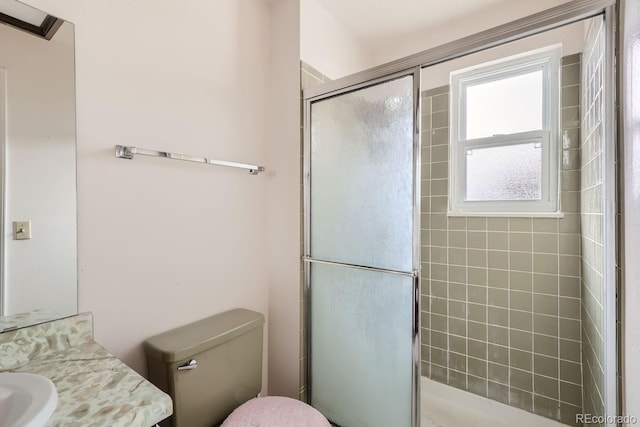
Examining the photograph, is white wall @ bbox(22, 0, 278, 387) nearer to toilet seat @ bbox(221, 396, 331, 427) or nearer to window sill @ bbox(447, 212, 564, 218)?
toilet seat @ bbox(221, 396, 331, 427)

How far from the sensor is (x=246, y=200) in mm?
1614

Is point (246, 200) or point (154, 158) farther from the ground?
point (154, 158)

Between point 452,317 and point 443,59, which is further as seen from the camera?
point 452,317

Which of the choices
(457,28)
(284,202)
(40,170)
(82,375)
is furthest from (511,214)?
(40,170)

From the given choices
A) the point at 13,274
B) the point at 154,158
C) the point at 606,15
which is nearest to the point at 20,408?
the point at 13,274

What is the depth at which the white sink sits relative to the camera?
Result: 58 centimetres

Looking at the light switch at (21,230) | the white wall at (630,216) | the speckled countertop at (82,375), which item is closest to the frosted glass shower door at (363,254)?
the white wall at (630,216)

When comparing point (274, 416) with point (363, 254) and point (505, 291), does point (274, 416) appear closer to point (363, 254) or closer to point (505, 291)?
point (363, 254)

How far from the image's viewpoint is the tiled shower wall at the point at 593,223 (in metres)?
1.14

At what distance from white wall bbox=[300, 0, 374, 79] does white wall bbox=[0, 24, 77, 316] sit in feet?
3.53

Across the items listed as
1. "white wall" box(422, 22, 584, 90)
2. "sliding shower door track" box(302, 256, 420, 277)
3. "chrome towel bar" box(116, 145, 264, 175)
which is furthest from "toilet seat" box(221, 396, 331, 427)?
"white wall" box(422, 22, 584, 90)

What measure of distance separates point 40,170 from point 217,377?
984mm

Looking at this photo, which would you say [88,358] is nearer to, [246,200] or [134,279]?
[134,279]

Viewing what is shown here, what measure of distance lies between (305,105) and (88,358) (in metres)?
1.40
